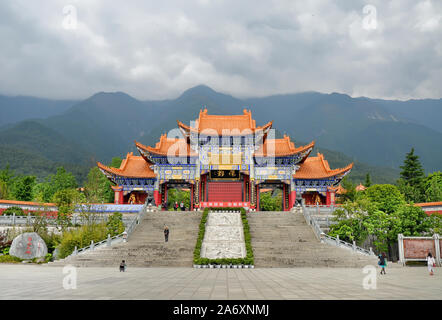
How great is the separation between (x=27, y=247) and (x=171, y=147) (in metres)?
17.4

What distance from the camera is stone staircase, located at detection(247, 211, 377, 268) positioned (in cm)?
1831

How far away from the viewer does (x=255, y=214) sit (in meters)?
27.3

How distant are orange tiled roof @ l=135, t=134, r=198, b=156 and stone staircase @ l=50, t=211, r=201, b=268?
964cm

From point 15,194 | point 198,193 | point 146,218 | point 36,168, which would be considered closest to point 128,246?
point 146,218

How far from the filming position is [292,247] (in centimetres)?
2053

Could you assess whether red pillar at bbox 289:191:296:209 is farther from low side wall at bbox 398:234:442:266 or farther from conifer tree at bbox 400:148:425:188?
conifer tree at bbox 400:148:425:188

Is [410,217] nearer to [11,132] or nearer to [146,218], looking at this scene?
[146,218]

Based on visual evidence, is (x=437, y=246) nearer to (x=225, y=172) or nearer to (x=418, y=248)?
(x=418, y=248)

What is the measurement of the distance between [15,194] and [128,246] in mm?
22541

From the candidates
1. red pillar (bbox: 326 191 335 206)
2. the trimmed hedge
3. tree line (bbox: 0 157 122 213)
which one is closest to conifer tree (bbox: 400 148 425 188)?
red pillar (bbox: 326 191 335 206)

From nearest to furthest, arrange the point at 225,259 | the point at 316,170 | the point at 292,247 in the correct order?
the point at 225,259, the point at 292,247, the point at 316,170

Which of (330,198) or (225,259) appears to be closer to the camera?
(225,259)

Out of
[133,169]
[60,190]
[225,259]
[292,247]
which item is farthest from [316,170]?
[60,190]

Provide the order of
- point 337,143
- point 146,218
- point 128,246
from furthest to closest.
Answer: point 337,143 < point 146,218 < point 128,246
